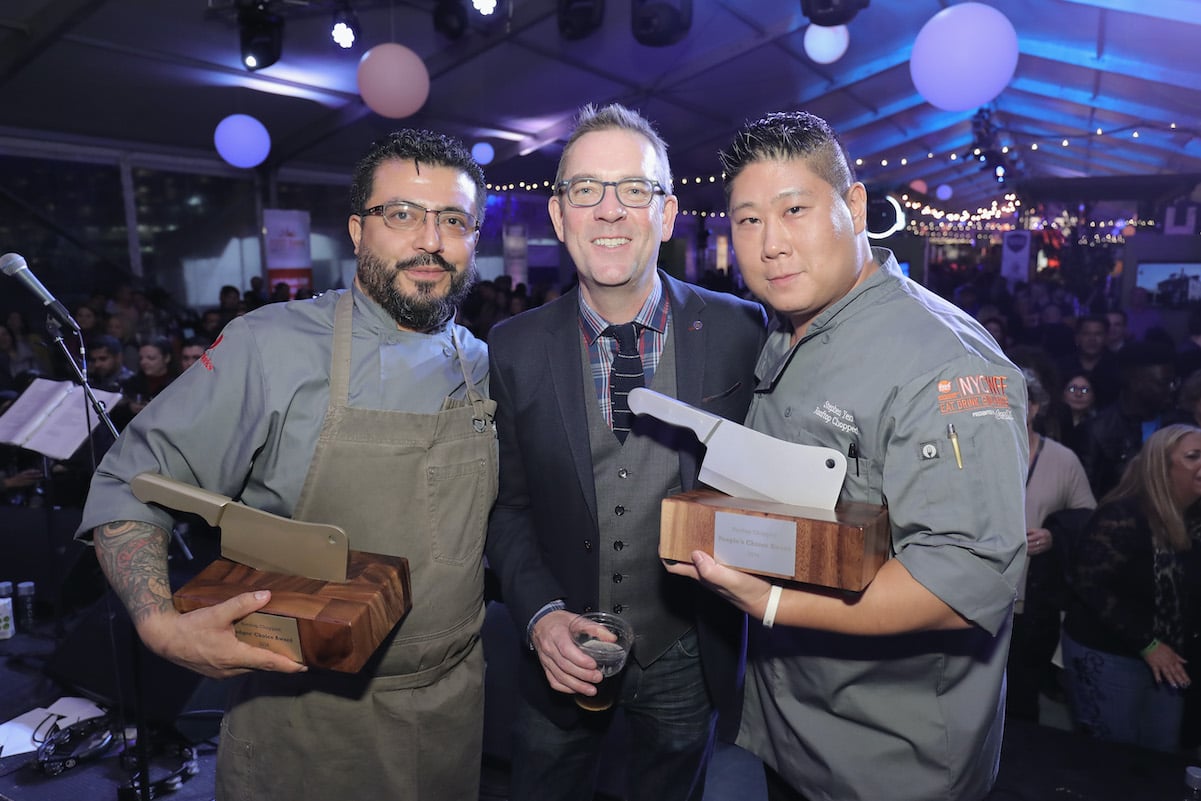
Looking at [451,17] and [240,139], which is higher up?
[451,17]

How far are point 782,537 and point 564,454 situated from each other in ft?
2.17

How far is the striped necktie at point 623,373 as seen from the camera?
1.77 metres

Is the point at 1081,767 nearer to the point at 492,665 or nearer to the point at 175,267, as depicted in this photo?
the point at 492,665

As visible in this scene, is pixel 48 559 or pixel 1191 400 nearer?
pixel 1191 400

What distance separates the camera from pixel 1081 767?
2.88m

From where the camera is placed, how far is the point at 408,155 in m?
1.72

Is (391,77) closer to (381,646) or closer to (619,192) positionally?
(619,192)

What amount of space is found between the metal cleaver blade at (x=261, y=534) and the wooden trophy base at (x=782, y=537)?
0.59 metres

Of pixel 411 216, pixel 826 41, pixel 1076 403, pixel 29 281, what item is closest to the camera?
pixel 411 216

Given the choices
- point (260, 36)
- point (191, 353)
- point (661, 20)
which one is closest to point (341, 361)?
point (191, 353)

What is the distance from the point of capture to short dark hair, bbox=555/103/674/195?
1739mm

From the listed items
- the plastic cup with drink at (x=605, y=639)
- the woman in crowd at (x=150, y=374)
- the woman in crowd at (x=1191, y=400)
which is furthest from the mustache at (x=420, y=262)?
the woman in crowd at (x=150, y=374)

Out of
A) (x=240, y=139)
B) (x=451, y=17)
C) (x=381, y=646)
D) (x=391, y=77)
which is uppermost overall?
(x=451, y=17)

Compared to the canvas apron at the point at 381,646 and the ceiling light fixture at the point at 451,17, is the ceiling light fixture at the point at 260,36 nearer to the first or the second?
the ceiling light fixture at the point at 451,17
